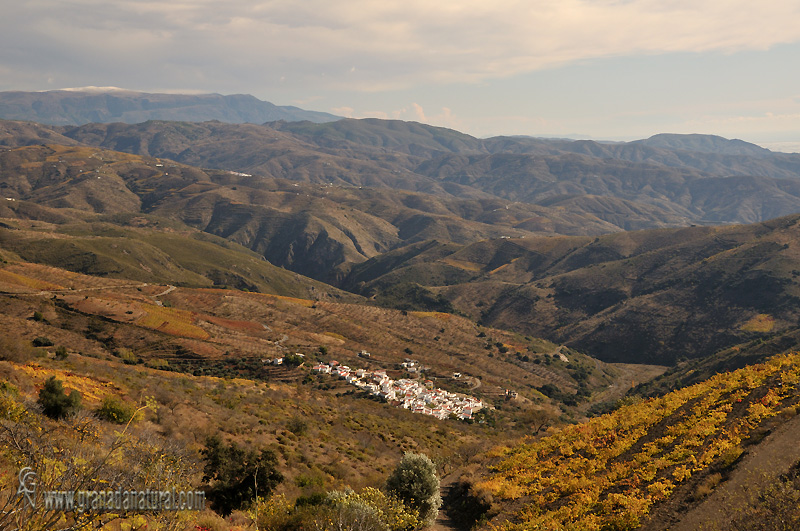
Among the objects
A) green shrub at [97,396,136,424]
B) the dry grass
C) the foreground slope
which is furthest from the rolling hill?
green shrub at [97,396,136,424]

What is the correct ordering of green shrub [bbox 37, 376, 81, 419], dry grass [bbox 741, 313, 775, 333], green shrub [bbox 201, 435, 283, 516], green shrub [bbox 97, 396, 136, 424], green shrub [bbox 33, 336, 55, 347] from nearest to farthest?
1. green shrub [bbox 201, 435, 283, 516]
2. green shrub [bbox 37, 376, 81, 419]
3. green shrub [bbox 97, 396, 136, 424]
4. green shrub [bbox 33, 336, 55, 347]
5. dry grass [bbox 741, 313, 775, 333]

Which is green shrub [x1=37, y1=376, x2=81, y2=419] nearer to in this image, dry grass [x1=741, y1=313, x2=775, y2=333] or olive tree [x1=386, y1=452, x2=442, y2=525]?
olive tree [x1=386, y1=452, x2=442, y2=525]

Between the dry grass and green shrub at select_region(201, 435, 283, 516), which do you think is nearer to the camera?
green shrub at select_region(201, 435, 283, 516)

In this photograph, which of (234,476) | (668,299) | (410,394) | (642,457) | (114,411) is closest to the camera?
(234,476)

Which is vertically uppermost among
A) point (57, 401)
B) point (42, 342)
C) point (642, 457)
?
point (642, 457)

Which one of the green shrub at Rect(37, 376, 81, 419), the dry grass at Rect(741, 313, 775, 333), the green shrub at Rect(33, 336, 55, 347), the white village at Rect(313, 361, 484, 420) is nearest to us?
the green shrub at Rect(37, 376, 81, 419)

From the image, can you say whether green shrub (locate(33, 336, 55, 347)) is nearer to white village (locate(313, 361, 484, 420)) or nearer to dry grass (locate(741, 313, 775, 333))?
white village (locate(313, 361, 484, 420))

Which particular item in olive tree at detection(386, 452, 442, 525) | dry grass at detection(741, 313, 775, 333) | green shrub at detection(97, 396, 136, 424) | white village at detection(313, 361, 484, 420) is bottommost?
white village at detection(313, 361, 484, 420)

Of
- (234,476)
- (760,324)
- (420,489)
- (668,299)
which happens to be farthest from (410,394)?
(668,299)

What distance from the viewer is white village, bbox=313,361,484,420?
65062 millimetres

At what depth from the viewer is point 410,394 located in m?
70.5

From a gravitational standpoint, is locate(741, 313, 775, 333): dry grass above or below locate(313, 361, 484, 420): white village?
above

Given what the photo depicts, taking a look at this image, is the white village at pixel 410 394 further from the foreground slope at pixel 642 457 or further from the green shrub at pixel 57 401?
the green shrub at pixel 57 401

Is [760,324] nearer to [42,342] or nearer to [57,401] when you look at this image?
[57,401]
